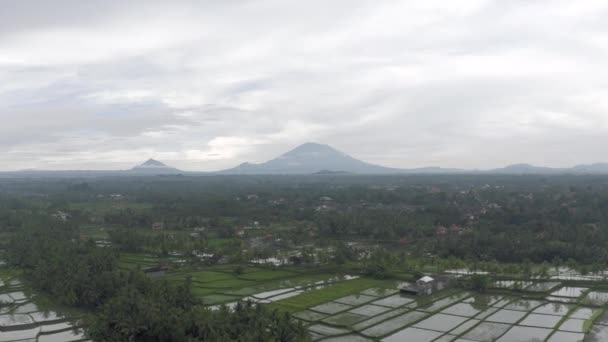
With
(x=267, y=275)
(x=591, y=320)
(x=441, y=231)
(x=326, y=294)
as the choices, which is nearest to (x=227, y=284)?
(x=267, y=275)

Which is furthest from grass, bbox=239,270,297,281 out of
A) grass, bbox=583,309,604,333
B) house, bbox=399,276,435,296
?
grass, bbox=583,309,604,333

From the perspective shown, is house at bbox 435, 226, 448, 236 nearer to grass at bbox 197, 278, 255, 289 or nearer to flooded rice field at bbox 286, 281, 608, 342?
flooded rice field at bbox 286, 281, 608, 342

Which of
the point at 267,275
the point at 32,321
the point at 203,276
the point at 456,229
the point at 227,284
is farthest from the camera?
the point at 456,229

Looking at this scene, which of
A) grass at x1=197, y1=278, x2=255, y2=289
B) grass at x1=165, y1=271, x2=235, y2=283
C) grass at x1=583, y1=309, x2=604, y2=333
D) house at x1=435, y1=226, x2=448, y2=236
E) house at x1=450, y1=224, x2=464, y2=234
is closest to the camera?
grass at x1=583, y1=309, x2=604, y2=333

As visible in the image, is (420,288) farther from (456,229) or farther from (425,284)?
(456,229)

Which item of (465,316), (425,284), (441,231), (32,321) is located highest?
(441,231)

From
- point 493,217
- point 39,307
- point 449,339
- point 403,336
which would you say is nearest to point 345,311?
point 403,336
